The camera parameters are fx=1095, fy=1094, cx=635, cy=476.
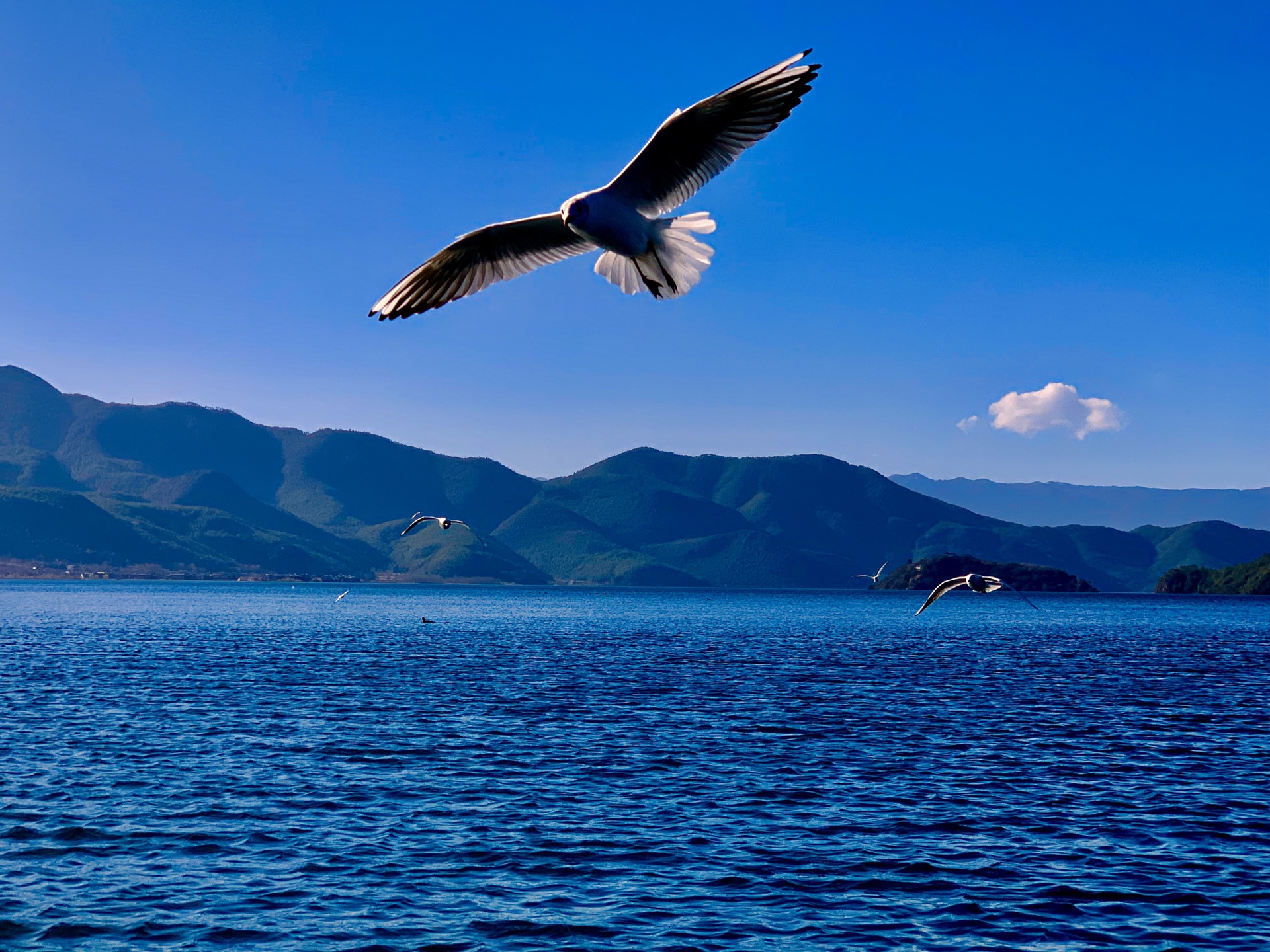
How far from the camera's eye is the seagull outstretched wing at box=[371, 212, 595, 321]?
12500 mm

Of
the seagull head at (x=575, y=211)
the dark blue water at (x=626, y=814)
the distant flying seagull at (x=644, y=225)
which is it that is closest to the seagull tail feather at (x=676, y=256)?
the distant flying seagull at (x=644, y=225)

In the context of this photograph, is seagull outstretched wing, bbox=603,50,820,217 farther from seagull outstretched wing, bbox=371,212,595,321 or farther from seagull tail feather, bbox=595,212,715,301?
seagull outstretched wing, bbox=371,212,595,321

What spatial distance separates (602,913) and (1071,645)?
10036cm

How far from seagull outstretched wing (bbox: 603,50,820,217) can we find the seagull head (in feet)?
2.30

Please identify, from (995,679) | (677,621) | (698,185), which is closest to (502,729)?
(698,185)

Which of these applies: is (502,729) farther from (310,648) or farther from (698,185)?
(310,648)

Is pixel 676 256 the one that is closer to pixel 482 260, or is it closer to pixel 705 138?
pixel 705 138

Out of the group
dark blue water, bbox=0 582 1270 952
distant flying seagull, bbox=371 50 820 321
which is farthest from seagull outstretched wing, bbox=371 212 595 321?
dark blue water, bbox=0 582 1270 952

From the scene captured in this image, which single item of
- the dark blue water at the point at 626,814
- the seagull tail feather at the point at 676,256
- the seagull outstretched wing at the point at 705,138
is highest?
the seagull outstretched wing at the point at 705,138

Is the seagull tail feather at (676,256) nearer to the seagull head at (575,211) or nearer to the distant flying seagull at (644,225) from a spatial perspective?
the distant flying seagull at (644,225)

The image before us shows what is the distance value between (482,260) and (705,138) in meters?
3.24

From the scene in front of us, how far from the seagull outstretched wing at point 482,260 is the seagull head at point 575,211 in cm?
88

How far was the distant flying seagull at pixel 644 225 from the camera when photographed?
35.8 ft

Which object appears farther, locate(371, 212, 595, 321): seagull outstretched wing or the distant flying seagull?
locate(371, 212, 595, 321): seagull outstretched wing
